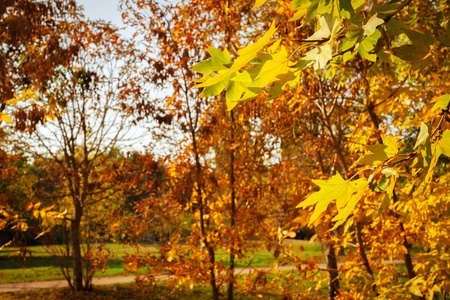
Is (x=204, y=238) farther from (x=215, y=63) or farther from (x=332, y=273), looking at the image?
(x=215, y=63)

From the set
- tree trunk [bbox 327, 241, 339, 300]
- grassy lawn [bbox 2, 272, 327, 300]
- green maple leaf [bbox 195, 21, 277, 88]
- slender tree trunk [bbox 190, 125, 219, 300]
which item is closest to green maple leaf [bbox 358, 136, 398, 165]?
green maple leaf [bbox 195, 21, 277, 88]

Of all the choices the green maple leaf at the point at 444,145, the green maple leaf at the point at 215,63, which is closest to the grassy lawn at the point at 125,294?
the green maple leaf at the point at 444,145

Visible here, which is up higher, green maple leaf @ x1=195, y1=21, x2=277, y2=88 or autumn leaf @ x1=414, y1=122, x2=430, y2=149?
green maple leaf @ x1=195, y1=21, x2=277, y2=88

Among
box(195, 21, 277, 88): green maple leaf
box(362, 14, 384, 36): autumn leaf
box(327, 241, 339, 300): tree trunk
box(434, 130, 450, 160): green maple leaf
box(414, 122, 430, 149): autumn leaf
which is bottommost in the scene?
box(327, 241, 339, 300): tree trunk

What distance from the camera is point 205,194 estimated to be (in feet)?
17.1

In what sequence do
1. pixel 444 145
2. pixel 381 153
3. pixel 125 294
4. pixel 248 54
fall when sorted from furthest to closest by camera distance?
pixel 125 294, pixel 381 153, pixel 444 145, pixel 248 54

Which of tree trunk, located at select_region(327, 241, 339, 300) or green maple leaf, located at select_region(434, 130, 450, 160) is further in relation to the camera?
tree trunk, located at select_region(327, 241, 339, 300)

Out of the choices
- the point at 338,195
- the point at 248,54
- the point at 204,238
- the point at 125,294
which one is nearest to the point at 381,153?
the point at 338,195

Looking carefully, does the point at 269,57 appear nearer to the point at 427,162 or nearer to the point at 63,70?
the point at 427,162

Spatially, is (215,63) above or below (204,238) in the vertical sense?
above

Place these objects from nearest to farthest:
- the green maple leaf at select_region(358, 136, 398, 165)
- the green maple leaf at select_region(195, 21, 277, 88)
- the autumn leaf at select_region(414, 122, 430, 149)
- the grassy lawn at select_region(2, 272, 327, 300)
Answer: the green maple leaf at select_region(195, 21, 277, 88) < the autumn leaf at select_region(414, 122, 430, 149) < the green maple leaf at select_region(358, 136, 398, 165) < the grassy lawn at select_region(2, 272, 327, 300)

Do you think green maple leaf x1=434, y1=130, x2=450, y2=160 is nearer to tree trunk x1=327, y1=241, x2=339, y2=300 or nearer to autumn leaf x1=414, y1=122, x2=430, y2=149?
autumn leaf x1=414, y1=122, x2=430, y2=149

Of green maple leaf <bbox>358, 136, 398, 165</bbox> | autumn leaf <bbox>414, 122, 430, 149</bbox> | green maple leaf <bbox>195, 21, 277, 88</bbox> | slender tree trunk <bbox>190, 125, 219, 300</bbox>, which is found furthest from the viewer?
slender tree trunk <bbox>190, 125, 219, 300</bbox>

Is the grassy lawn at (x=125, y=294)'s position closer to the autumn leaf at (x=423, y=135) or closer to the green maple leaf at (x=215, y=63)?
the autumn leaf at (x=423, y=135)
